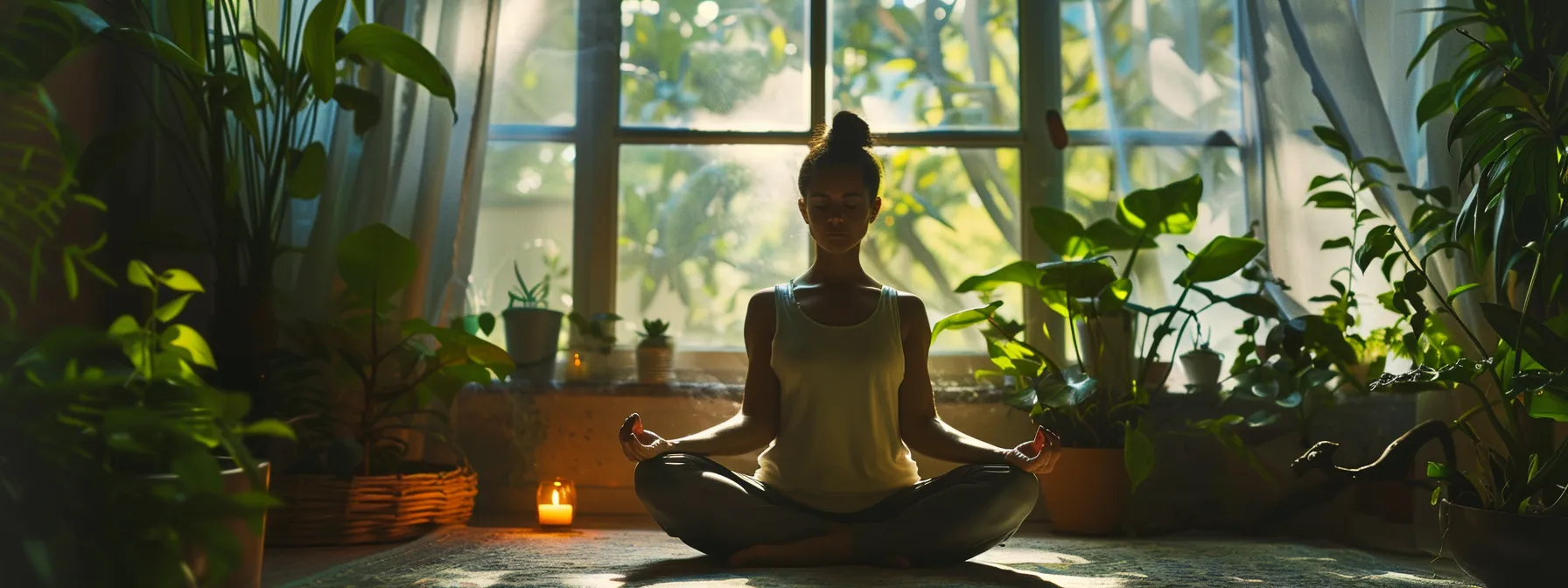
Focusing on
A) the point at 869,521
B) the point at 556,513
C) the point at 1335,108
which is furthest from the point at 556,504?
the point at 1335,108

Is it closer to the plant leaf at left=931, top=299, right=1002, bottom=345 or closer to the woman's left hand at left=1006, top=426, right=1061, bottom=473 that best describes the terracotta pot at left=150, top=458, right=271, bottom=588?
the woman's left hand at left=1006, top=426, right=1061, bottom=473

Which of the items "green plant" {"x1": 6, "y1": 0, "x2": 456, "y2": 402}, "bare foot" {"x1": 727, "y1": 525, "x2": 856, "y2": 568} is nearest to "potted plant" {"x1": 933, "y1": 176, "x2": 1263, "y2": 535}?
"bare foot" {"x1": 727, "y1": 525, "x2": 856, "y2": 568}

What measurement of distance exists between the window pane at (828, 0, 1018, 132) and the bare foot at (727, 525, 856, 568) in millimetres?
1199

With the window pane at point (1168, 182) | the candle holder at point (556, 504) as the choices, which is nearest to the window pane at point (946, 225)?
the window pane at point (1168, 182)

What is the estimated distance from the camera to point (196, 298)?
6.90 feet

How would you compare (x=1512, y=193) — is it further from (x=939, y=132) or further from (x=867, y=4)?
(x=867, y=4)

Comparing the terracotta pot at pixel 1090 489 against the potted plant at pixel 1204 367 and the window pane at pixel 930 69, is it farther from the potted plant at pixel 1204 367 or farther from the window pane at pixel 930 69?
the window pane at pixel 930 69

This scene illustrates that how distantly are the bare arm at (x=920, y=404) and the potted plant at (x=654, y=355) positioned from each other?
2.25ft

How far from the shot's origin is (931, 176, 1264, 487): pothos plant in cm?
199

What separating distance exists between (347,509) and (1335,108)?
6.44 ft

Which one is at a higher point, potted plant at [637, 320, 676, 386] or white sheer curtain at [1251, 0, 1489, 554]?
white sheer curtain at [1251, 0, 1489, 554]

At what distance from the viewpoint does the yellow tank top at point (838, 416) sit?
1648mm

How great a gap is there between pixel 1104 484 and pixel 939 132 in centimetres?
88

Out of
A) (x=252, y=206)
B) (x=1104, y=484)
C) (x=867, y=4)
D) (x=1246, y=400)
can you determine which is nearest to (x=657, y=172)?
(x=867, y=4)
